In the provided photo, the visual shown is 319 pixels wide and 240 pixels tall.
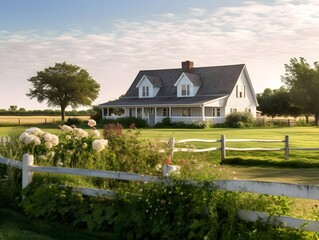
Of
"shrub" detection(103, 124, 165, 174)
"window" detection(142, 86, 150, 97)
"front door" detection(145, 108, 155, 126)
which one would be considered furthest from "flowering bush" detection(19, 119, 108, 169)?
"window" detection(142, 86, 150, 97)

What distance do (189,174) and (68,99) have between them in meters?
85.0

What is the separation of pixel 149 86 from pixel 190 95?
5824 mm

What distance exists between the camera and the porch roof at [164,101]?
195 ft

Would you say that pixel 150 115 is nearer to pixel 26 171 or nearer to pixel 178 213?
pixel 26 171

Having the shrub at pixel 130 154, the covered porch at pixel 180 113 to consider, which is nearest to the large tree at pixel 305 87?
the covered porch at pixel 180 113

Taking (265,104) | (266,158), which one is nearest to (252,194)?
(266,158)

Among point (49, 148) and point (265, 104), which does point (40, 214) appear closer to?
point (49, 148)

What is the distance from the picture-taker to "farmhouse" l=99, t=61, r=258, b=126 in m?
60.9

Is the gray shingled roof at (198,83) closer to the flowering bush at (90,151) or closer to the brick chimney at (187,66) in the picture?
the brick chimney at (187,66)

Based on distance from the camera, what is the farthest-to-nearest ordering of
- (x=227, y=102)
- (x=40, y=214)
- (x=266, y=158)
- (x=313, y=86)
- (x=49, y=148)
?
(x=313, y=86) → (x=227, y=102) → (x=266, y=158) → (x=49, y=148) → (x=40, y=214)

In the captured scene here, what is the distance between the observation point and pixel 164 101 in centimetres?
6219

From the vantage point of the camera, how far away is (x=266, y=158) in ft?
71.5

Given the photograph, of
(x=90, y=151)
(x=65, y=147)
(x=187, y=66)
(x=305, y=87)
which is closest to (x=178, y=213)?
(x=90, y=151)

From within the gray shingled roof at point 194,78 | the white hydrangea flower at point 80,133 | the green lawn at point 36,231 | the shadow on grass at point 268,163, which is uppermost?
the gray shingled roof at point 194,78
